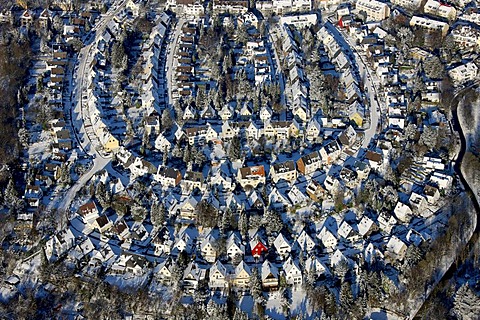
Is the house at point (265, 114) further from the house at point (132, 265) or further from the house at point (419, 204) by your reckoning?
the house at point (132, 265)

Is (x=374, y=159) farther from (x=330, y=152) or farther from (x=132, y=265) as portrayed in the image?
(x=132, y=265)

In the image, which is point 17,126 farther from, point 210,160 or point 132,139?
point 210,160

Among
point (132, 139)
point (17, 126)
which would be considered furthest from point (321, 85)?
point (17, 126)

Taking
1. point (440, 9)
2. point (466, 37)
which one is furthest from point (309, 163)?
point (440, 9)

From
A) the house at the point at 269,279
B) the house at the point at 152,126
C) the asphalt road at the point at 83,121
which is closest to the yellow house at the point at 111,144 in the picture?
the asphalt road at the point at 83,121

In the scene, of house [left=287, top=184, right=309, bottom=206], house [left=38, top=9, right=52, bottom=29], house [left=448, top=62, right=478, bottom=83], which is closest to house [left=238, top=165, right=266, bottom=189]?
house [left=287, top=184, right=309, bottom=206]

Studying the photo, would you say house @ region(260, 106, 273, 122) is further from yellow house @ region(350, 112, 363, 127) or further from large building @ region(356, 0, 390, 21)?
large building @ region(356, 0, 390, 21)
